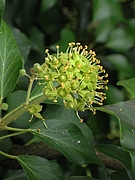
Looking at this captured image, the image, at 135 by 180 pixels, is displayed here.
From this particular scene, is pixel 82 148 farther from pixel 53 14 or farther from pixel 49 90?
pixel 53 14

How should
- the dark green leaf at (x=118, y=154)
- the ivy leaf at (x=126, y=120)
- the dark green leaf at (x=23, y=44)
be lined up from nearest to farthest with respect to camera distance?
the ivy leaf at (x=126, y=120) < the dark green leaf at (x=118, y=154) < the dark green leaf at (x=23, y=44)

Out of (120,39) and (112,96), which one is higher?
(120,39)

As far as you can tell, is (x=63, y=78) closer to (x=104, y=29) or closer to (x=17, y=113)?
(x=17, y=113)

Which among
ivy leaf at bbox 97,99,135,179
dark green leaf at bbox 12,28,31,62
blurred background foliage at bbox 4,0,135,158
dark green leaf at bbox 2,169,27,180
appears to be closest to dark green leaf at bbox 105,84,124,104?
blurred background foliage at bbox 4,0,135,158

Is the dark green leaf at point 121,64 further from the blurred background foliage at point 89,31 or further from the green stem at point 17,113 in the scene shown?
the green stem at point 17,113

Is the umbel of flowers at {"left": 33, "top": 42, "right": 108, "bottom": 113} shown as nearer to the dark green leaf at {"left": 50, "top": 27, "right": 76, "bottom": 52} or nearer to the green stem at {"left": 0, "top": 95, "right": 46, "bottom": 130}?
the green stem at {"left": 0, "top": 95, "right": 46, "bottom": 130}

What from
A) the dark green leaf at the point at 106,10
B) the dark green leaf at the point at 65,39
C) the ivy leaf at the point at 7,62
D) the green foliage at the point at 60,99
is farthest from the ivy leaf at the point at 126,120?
the dark green leaf at the point at 106,10

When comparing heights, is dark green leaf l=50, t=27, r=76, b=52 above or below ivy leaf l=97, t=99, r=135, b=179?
above

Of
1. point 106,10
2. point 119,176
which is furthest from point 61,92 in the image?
point 106,10
